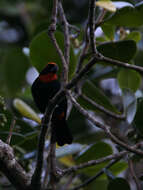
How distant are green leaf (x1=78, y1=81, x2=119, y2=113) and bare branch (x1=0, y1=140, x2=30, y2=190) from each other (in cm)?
63

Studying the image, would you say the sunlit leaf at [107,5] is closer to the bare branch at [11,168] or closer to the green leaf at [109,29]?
the green leaf at [109,29]

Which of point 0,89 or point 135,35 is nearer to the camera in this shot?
point 135,35

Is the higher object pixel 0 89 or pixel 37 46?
pixel 37 46

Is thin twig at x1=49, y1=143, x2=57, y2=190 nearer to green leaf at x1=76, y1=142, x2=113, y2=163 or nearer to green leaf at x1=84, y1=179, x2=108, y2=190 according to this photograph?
green leaf at x1=76, y1=142, x2=113, y2=163

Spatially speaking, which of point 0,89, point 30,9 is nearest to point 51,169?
point 0,89

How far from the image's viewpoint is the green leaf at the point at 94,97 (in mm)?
2415

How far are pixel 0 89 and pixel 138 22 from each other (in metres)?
1.90

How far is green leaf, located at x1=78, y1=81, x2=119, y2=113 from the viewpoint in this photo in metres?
2.41

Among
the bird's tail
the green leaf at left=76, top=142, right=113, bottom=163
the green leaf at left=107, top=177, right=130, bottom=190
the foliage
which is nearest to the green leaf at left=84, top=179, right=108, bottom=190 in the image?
the foliage

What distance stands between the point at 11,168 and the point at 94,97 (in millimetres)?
779

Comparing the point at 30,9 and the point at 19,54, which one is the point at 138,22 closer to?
the point at 19,54

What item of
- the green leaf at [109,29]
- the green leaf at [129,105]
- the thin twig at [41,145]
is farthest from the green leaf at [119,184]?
the green leaf at [109,29]

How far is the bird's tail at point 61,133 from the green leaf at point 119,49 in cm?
68

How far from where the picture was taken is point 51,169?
6.63ft
